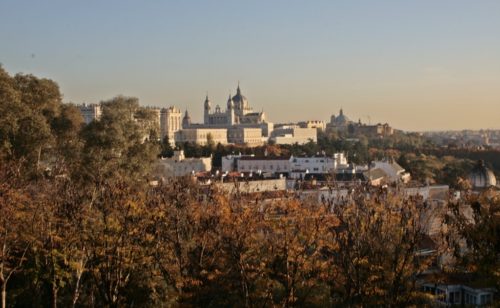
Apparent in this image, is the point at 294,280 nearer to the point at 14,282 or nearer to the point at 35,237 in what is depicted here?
the point at 35,237

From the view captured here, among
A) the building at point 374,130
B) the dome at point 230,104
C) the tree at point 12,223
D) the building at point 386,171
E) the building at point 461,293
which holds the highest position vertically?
the dome at point 230,104

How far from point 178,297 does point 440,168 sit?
2080 inches

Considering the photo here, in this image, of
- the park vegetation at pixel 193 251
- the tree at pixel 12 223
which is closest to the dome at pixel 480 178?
the park vegetation at pixel 193 251

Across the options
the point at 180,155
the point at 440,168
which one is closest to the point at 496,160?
the point at 440,168

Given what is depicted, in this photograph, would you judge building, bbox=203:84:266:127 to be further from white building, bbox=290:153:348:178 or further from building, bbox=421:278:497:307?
building, bbox=421:278:497:307

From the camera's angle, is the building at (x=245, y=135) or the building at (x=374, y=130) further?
the building at (x=374, y=130)

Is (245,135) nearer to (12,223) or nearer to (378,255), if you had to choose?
(378,255)

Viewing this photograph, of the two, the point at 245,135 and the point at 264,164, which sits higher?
the point at 245,135

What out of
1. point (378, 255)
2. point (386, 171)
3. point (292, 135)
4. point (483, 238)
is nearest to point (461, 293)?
point (378, 255)

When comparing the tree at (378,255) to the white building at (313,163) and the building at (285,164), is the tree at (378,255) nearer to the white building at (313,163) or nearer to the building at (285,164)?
the building at (285,164)

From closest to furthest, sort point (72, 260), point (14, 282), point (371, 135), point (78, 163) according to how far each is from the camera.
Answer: point (72, 260) < point (14, 282) < point (78, 163) < point (371, 135)

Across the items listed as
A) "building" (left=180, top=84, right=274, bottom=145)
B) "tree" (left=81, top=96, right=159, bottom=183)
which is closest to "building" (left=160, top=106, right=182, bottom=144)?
"building" (left=180, top=84, right=274, bottom=145)

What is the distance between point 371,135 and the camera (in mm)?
165750

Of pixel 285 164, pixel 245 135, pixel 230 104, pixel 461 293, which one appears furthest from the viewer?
pixel 230 104
